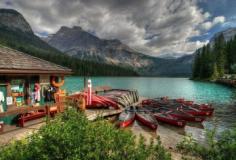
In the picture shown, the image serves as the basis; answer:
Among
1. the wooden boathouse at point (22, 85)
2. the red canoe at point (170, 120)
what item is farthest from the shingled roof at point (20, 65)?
the red canoe at point (170, 120)

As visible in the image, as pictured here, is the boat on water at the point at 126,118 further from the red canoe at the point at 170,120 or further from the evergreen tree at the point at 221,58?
the evergreen tree at the point at 221,58

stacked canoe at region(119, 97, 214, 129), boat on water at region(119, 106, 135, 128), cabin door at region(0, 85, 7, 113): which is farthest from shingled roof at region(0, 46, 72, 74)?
stacked canoe at region(119, 97, 214, 129)

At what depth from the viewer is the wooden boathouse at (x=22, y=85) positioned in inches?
463

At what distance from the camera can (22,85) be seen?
43.9 feet

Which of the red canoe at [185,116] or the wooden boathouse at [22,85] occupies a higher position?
the wooden boathouse at [22,85]

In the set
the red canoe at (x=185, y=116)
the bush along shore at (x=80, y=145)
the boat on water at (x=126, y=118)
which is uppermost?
the bush along shore at (x=80, y=145)

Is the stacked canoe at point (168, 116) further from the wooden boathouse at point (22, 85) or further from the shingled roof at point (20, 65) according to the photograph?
the shingled roof at point (20, 65)

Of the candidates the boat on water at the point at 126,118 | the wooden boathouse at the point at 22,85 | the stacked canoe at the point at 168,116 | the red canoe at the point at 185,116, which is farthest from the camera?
the red canoe at the point at 185,116

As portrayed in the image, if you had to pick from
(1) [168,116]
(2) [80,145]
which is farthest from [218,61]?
(2) [80,145]

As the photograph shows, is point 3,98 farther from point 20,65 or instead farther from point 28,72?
point 20,65

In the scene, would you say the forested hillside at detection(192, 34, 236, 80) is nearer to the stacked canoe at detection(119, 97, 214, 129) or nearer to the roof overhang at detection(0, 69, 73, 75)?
the stacked canoe at detection(119, 97, 214, 129)

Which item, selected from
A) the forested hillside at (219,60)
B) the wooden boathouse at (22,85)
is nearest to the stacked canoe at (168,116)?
the wooden boathouse at (22,85)

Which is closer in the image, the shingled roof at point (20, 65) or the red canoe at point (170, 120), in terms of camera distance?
the shingled roof at point (20, 65)

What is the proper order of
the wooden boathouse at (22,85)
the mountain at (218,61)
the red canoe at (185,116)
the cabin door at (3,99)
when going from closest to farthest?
the cabin door at (3,99) → the wooden boathouse at (22,85) → the red canoe at (185,116) → the mountain at (218,61)
